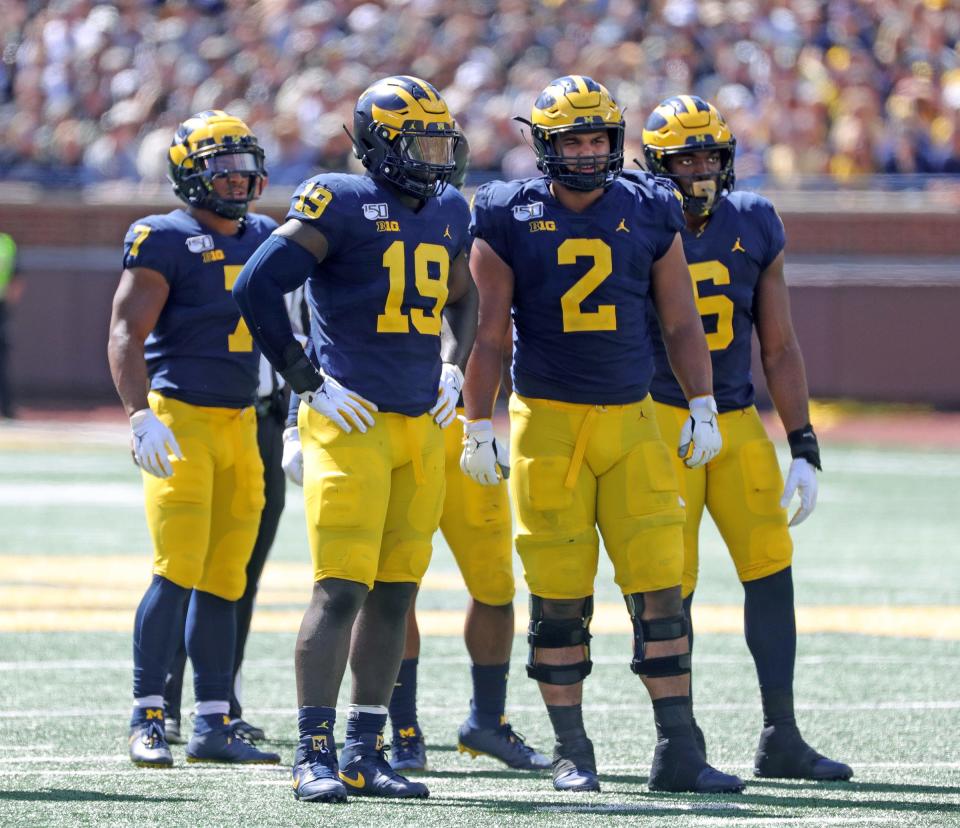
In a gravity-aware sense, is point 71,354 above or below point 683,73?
below

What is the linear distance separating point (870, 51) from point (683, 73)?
1915 mm

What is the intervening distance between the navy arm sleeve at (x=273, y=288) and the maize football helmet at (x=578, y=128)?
77cm

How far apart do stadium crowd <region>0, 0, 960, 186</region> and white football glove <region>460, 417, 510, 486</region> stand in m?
12.4

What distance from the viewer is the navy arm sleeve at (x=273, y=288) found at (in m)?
5.21

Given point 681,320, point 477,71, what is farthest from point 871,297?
point 681,320

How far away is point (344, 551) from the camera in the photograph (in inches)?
205

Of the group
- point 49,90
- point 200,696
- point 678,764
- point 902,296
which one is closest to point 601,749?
point 678,764

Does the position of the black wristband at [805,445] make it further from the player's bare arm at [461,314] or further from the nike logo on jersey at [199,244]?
the nike logo on jersey at [199,244]

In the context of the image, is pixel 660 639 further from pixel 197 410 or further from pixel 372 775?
pixel 197 410

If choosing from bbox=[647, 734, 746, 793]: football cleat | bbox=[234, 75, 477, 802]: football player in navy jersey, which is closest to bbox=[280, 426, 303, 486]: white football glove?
bbox=[234, 75, 477, 802]: football player in navy jersey

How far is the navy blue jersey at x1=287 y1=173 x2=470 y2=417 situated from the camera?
5.29m

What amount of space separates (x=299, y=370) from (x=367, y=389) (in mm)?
211

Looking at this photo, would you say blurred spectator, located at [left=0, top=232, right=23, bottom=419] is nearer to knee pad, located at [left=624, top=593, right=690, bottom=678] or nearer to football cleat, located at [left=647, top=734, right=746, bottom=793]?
knee pad, located at [left=624, top=593, right=690, bottom=678]

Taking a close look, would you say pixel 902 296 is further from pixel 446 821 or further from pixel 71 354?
pixel 446 821
